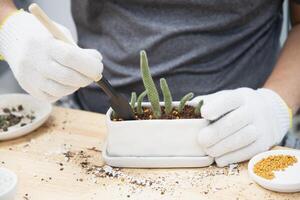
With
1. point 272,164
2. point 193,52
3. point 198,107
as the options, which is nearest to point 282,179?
point 272,164

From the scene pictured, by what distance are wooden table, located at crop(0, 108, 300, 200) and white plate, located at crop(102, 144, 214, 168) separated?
0.01 meters

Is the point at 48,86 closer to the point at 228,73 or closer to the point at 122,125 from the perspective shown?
the point at 122,125

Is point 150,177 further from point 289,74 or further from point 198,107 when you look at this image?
point 289,74

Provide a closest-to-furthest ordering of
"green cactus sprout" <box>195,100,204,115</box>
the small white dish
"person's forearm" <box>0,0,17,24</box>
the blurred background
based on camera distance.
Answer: the small white dish < "green cactus sprout" <box>195,100,204,115</box> < "person's forearm" <box>0,0,17,24</box> < the blurred background

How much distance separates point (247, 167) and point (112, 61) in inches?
20.3

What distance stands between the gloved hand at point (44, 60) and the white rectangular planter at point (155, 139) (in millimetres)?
114

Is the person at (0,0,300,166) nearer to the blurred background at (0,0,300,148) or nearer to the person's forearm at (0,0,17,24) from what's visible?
the person's forearm at (0,0,17,24)

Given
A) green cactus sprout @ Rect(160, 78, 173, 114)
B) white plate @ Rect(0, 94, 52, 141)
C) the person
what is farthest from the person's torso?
green cactus sprout @ Rect(160, 78, 173, 114)

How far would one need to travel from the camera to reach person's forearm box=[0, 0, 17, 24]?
1.14 m

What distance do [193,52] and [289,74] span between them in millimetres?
256

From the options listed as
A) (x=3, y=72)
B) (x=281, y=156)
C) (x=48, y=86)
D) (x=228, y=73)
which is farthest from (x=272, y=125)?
(x=3, y=72)

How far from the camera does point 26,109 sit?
128cm

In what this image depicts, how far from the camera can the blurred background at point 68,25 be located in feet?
4.51

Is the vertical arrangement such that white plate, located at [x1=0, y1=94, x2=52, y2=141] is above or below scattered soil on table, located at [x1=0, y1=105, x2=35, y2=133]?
above
